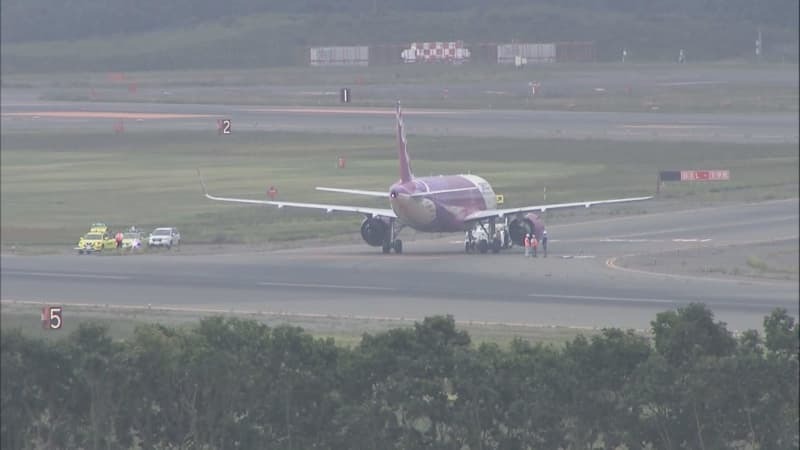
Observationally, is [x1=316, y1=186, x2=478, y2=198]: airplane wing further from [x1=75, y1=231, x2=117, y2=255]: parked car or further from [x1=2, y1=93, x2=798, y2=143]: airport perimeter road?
[x1=75, y1=231, x2=117, y2=255]: parked car

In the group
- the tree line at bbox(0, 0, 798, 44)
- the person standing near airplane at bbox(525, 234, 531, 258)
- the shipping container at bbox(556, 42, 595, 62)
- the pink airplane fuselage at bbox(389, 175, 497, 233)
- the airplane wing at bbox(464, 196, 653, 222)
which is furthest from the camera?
the person standing near airplane at bbox(525, 234, 531, 258)

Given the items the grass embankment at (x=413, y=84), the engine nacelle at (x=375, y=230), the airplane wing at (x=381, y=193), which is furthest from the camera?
the engine nacelle at (x=375, y=230)

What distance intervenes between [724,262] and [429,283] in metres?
8.46

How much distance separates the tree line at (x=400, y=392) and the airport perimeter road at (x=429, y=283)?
11793mm

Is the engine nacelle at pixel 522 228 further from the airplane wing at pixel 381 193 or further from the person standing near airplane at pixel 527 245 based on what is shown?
the airplane wing at pixel 381 193

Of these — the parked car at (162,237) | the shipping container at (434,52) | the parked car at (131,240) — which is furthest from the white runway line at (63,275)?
the shipping container at (434,52)

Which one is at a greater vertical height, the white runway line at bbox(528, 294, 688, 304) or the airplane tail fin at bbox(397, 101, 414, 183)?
the airplane tail fin at bbox(397, 101, 414, 183)

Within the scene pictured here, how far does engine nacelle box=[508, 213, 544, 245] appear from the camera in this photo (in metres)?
32.7

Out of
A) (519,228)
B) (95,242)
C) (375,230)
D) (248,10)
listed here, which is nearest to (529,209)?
(519,228)

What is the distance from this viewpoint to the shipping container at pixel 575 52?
27406 millimetres

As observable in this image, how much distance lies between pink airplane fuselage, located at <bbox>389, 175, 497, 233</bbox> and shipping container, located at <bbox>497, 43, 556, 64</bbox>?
2252 millimetres

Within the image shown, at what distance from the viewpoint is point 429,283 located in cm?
3697

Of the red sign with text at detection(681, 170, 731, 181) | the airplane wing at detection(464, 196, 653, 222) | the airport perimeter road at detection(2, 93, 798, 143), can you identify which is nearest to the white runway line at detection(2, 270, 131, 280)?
the airport perimeter road at detection(2, 93, 798, 143)

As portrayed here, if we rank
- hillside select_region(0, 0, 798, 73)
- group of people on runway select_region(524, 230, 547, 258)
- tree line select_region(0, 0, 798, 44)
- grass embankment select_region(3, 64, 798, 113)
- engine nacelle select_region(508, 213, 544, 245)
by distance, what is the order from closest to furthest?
tree line select_region(0, 0, 798, 44) → hillside select_region(0, 0, 798, 73) → grass embankment select_region(3, 64, 798, 113) → engine nacelle select_region(508, 213, 544, 245) → group of people on runway select_region(524, 230, 547, 258)
